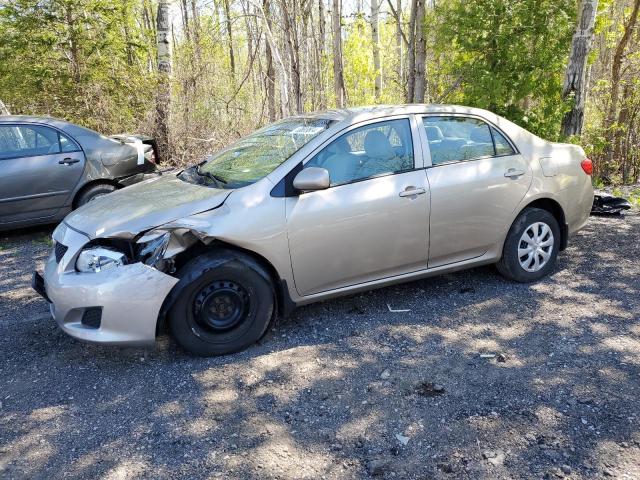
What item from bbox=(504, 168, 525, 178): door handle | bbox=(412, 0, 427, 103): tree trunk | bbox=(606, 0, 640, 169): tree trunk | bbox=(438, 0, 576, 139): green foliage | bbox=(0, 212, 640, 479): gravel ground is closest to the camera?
bbox=(0, 212, 640, 479): gravel ground

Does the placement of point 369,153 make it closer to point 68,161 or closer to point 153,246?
point 153,246

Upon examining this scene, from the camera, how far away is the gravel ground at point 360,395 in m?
2.65

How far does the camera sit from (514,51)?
7.34 m

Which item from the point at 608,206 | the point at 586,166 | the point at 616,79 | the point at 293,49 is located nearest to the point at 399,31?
the point at 293,49

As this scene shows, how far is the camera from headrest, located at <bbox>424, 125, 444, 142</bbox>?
4.30 meters

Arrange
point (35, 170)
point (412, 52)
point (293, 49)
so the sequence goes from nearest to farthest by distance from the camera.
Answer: point (35, 170) < point (412, 52) < point (293, 49)

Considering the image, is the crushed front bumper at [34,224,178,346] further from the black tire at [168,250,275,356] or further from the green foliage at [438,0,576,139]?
the green foliage at [438,0,576,139]

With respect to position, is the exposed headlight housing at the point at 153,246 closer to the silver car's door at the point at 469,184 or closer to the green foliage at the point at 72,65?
the silver car's door at the point at 469,184

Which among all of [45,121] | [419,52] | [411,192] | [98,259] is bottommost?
[98,259]

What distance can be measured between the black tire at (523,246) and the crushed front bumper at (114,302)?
294 cm

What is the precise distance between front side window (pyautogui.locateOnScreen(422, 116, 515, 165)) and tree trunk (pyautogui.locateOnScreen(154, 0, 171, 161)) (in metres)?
8.24

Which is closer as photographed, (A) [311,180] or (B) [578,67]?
(A) [311,180]

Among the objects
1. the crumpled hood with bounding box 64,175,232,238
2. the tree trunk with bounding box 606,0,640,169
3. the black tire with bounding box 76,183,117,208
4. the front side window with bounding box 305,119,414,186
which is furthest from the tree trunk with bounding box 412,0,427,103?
the crumpled hood with bounding box 64,175,232,238

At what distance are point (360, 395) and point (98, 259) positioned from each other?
1.95 m
